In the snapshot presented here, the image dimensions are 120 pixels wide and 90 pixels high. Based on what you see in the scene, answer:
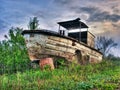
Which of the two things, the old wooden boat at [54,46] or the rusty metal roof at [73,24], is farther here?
the rusty metal roof at [73,24]

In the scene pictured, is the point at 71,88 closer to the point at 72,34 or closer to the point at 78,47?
the point at 78,47

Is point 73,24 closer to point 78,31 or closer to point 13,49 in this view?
point 78,31

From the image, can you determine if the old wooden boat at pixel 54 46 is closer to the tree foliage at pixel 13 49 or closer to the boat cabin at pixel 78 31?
the boat cabin at pixel 78 31

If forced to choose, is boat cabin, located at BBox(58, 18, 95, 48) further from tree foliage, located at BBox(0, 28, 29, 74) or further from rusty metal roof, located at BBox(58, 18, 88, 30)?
tree foliage, located at BBox(0, 28, 29, 74)

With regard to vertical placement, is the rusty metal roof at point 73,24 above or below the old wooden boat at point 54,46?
above

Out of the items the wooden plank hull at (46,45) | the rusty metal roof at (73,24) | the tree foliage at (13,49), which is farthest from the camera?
the tree foliage at (13,49)

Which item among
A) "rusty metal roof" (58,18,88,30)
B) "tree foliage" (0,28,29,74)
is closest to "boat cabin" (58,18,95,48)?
"rusty metal roof" (58,18,88,30)

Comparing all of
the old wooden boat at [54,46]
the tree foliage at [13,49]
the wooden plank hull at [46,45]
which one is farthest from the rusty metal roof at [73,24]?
the tree foliage at [13,49]

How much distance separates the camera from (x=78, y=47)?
81.0 feet

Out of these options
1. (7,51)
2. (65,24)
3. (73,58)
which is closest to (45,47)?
(73,58)

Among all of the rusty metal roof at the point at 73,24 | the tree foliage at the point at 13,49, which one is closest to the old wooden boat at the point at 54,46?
the rusty metal roof at the point at 73,24

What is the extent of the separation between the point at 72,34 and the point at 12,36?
1628 cm

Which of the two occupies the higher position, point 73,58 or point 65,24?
point 65,24

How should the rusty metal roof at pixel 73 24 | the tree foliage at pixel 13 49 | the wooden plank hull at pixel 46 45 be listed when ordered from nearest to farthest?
1. the wooden plank hull at pixel 46 45
2. the rusty metal roof at pixel 73 24
3. the tree foliage at pixel 13 49
